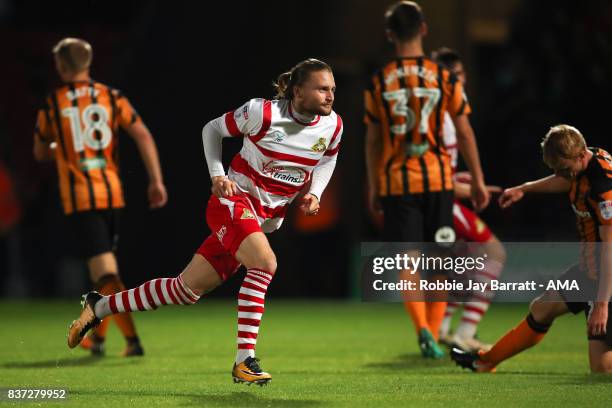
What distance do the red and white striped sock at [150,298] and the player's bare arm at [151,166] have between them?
1400 mm

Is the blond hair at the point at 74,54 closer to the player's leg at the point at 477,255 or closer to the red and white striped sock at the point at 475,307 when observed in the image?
the player's leg at the point at 477,255

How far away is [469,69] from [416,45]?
768 centimetres

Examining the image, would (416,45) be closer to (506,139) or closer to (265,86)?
(265,86)

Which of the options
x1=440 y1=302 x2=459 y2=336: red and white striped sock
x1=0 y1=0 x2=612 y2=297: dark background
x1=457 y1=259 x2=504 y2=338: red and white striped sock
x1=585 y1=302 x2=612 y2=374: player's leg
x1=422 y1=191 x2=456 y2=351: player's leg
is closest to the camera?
x1=585 y1=302 x2=612 y2=374: player's leg

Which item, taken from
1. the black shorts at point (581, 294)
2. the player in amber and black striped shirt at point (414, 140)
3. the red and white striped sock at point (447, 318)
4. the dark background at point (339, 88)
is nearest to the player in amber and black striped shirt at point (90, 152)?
the player in amber and black striped shirt at point (414, 140)

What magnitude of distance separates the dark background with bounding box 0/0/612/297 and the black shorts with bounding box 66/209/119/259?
6232 mm

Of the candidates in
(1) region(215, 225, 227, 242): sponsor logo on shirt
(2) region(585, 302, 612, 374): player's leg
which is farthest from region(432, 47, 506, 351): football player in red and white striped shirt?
(1) region(215, 225, 227, 242): sponsor logo on shirt

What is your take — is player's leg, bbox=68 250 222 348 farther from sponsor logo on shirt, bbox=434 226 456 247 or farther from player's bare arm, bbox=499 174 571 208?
sponsor logo on shirt, bbox=434 226 456 247

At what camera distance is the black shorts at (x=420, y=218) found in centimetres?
705

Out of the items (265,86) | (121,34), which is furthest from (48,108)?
(121,34)

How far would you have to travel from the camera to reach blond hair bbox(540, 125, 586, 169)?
5.49m

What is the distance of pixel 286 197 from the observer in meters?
5.61

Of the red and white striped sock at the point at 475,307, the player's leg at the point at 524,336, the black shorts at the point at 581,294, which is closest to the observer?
the black shorts at the point at 581,294

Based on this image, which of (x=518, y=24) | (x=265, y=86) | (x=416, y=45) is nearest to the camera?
(x=416, y=45)
